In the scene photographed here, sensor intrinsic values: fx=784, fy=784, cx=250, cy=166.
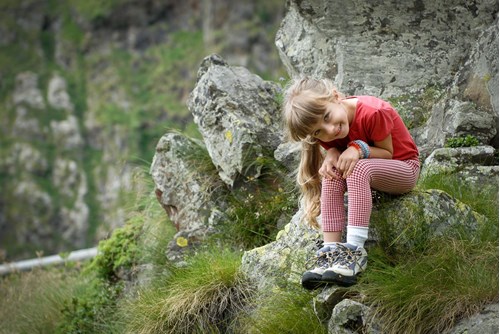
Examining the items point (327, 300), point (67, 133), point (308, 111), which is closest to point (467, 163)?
point (308, 111)

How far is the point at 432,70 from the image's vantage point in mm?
6531

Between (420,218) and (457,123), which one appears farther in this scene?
(457,123)

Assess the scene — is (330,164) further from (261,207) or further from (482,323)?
(261,207)

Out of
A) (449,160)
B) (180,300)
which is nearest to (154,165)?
(180,300)

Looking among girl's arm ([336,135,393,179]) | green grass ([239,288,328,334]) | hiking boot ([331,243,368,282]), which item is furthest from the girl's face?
green grass ([239,288,328,334])

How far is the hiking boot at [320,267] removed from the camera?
14.7 feet

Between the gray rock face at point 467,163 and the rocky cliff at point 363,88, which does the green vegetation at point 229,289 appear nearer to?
the gray rock face at point 467,163

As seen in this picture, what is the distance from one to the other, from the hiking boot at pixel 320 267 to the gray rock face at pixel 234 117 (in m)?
1.97

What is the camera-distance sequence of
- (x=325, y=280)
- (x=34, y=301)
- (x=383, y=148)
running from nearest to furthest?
(x=325, y=280)
(x=383, y=148)
(x=34, y=301)

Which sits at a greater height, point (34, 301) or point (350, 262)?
point (350, 262)

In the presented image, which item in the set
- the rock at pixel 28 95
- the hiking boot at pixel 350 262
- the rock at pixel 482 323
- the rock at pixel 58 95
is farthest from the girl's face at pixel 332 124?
the rock at pixel 28 95

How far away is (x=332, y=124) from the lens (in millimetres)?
4680

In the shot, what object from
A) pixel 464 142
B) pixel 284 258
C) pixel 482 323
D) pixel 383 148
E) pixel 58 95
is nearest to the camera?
pixel 482 323

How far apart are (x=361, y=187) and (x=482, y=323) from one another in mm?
1013
